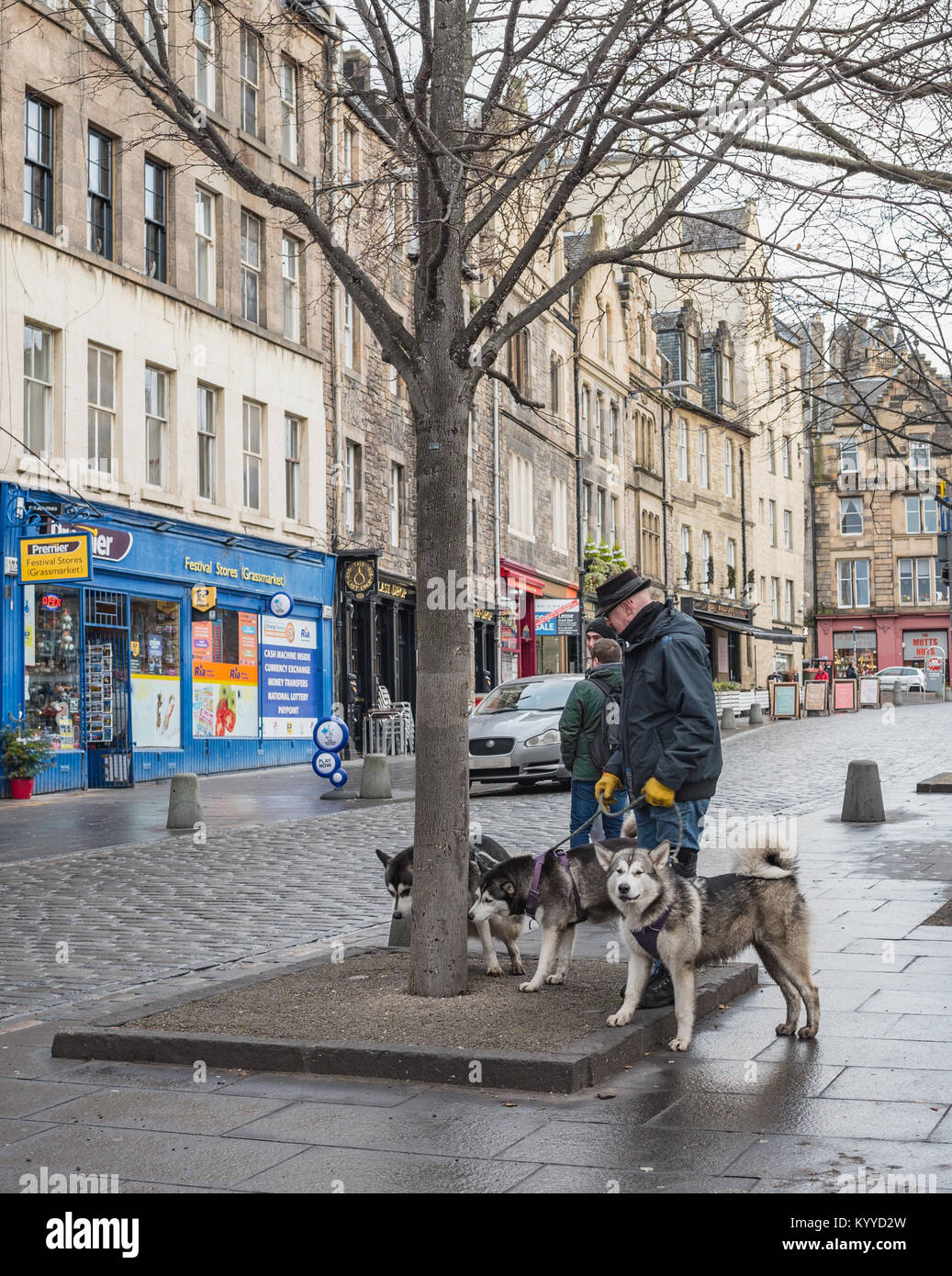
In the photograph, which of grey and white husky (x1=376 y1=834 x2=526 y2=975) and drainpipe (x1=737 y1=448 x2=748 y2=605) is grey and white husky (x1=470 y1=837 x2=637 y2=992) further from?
drainpipe (x1=737 y1=448 x2=748 y2=605)

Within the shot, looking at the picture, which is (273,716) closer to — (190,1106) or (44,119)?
(44,119)

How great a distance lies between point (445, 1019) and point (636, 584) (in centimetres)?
218

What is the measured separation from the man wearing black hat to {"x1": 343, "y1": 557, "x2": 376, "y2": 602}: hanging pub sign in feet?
75.6

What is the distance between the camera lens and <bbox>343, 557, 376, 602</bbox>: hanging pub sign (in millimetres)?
30203

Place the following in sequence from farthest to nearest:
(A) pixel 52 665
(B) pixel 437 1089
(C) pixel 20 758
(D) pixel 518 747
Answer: (A) pixel 52 665, (D) pixel 518 747, (C) pixel 20 758, (B) pixel 437 1089

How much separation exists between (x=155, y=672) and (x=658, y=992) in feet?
60.5

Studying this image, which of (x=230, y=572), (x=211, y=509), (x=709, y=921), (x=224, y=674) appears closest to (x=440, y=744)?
(x=709, y=921)

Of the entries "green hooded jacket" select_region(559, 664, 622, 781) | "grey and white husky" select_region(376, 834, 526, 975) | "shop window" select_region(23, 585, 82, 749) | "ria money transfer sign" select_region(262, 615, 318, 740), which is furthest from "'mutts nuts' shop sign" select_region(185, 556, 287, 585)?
"grey and white husky" select_region(376, 834, 526, 975)

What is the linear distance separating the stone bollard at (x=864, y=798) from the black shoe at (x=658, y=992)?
928cm

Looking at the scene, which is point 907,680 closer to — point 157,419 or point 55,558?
point 157,419

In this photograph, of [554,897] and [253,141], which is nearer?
[554,897]

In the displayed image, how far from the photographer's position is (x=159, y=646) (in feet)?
80.1

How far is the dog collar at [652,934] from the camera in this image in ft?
20.8

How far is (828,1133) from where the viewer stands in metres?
4.96
